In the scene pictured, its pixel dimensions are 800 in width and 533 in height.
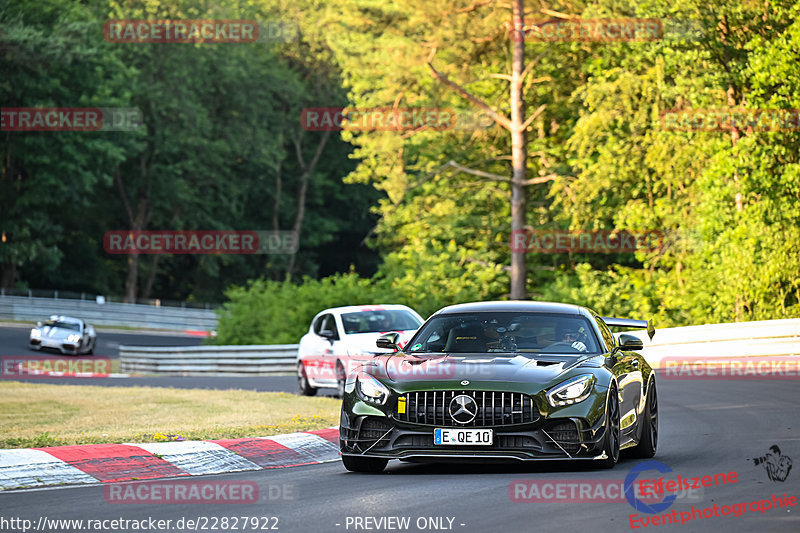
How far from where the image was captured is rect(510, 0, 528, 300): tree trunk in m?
42.8

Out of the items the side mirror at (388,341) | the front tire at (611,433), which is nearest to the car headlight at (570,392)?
the front tire at (611,433)

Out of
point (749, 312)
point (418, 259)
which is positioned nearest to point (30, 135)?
point (418, 259)

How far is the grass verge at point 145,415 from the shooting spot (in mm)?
13719

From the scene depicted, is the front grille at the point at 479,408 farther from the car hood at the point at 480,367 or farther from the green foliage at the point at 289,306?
the green foliage at the point at 289,306

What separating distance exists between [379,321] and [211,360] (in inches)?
585

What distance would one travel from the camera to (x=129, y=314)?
64.9 m
